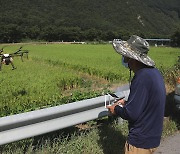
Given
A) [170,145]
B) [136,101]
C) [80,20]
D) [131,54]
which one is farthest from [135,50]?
[80,20]

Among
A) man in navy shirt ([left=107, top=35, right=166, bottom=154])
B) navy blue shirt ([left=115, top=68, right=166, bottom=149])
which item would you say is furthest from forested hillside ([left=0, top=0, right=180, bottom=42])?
navy blue shirt ([left=115, top=68, right=166, bottom=149])

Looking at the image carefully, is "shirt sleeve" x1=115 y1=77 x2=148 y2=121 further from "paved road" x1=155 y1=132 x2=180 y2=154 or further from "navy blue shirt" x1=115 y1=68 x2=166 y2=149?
"paved road" x1=155 y1=132 x2=180 y2=154

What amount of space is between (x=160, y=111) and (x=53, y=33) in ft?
233

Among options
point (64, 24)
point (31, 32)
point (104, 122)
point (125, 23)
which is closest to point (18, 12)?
point (64, 24)

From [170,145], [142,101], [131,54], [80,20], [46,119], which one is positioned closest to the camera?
[142,101]

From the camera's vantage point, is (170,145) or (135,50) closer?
(135,50)

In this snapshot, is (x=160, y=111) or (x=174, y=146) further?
(x=174, y=146)

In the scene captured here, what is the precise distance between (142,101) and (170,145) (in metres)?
2.71

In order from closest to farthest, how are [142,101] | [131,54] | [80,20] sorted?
[142,101]
[131,54]
[80,20]

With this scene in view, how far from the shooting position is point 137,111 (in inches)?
121

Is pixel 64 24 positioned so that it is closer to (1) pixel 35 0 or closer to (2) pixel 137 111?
(1) pixel 35 0

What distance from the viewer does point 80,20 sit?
96750mm

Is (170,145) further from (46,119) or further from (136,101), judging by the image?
(136,101)

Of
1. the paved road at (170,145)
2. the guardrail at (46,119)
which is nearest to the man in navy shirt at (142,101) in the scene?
the guardrail at (46,119)
